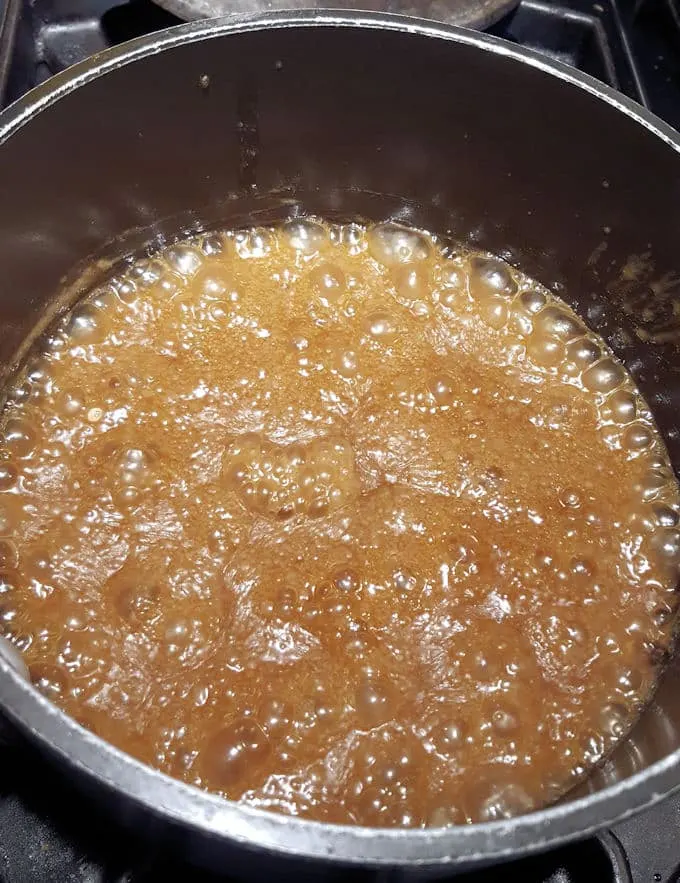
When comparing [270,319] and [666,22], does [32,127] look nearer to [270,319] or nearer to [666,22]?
[270,319]

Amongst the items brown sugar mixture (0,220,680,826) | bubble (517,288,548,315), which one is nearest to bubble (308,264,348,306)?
brown sugar mixture (0,220,680,826)

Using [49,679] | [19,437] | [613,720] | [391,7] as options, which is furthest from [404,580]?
[391,7]

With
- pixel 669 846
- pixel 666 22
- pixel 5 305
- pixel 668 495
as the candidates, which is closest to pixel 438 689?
pixel 669 846

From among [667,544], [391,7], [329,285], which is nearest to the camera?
[667,544]

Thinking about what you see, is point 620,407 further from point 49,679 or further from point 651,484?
point 49,679

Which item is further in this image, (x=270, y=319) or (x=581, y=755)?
(x=270, y=319)

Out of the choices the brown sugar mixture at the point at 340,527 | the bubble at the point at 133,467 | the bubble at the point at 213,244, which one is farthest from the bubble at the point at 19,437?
the bubble at the point at 213,244
